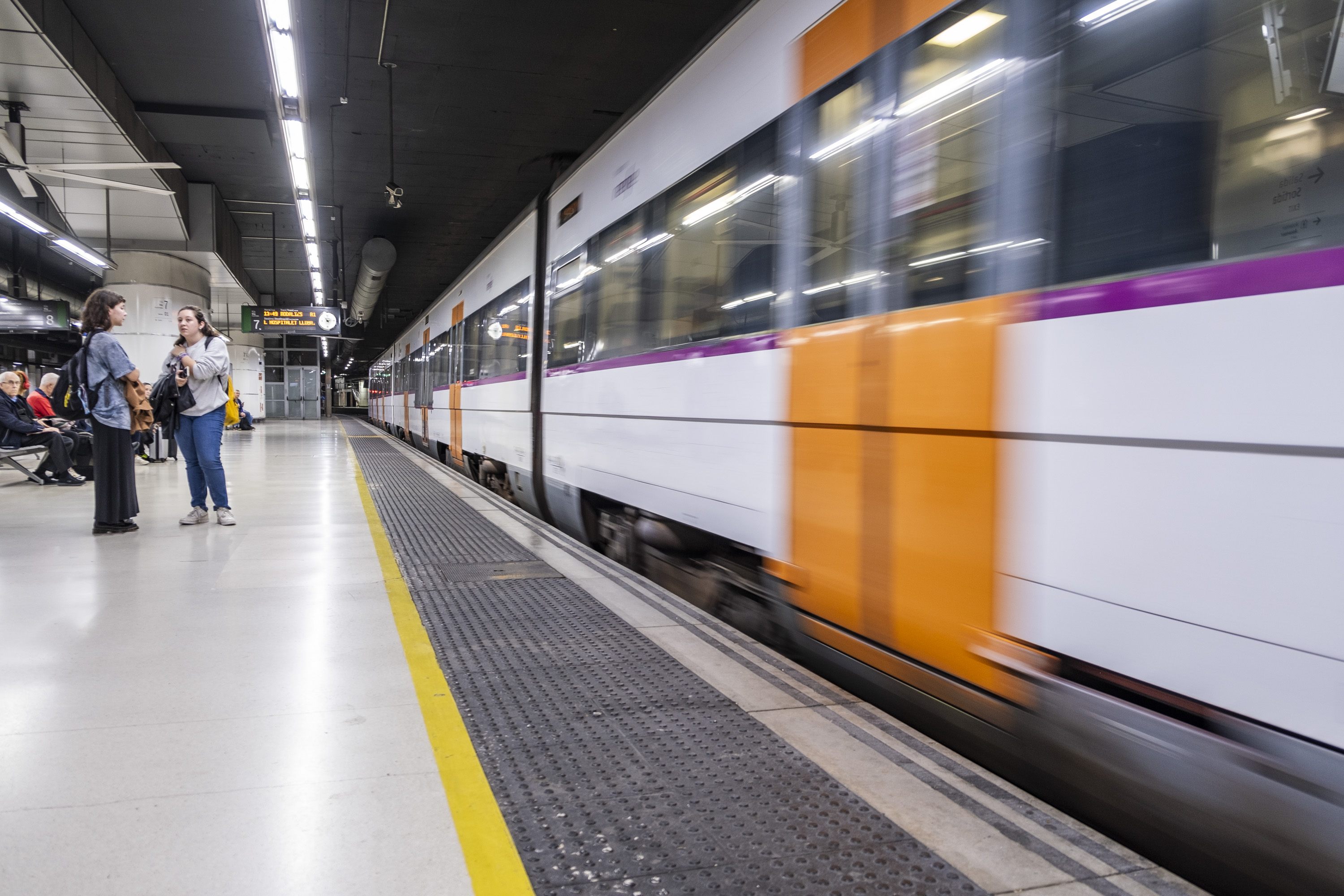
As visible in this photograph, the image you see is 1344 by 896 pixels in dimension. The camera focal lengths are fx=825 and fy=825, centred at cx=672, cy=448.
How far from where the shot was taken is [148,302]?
55.9 ft

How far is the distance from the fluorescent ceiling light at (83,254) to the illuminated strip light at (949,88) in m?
13.6

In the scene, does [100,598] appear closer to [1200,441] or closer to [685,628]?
[685,628]

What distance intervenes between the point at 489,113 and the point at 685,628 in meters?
10.4

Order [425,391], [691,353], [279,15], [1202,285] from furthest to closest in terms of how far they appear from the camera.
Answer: [425,391] < [279,15] < [691,353] < [1202,285]

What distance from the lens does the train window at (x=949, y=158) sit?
7.39ft

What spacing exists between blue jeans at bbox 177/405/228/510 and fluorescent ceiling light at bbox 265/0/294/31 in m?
3.01

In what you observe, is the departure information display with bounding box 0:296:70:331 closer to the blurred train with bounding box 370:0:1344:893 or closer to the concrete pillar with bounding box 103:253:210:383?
the concrete pillar with bounding box 103:253:210:383

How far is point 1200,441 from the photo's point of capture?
164 centimetres

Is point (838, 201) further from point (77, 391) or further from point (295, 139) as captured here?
point (295, 139)

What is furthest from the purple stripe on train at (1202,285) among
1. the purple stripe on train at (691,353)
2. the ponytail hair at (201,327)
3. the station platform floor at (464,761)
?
the ponytail hair at (201,327)

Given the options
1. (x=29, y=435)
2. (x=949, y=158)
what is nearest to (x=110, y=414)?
(x=29, y=435)

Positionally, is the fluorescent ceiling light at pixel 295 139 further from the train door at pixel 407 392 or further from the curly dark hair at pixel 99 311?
the train door at pixel 407 392

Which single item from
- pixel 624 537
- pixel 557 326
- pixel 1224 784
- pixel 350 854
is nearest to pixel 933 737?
pixel 1224 784

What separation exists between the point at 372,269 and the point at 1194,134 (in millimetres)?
20654
